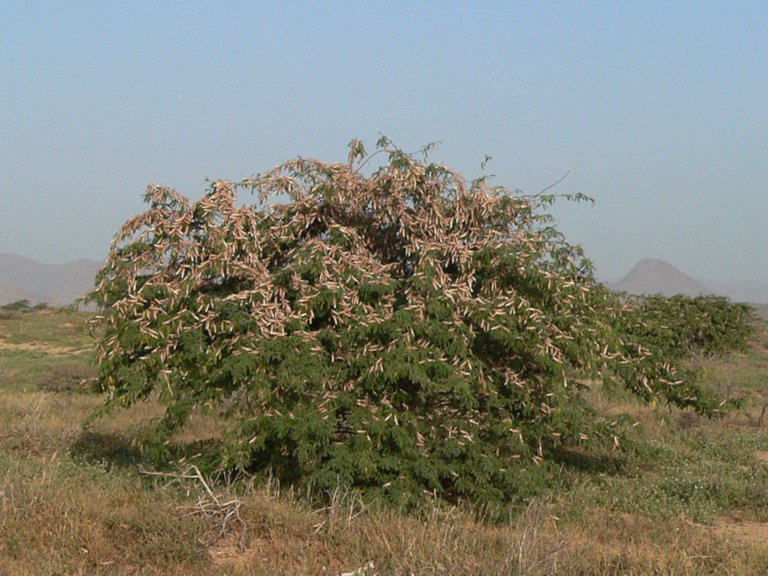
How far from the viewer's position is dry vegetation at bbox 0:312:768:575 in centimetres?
546

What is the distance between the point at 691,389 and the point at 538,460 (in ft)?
5.91

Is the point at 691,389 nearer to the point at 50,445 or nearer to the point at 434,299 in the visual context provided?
the point at 434,299

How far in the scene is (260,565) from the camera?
5551 millimetres

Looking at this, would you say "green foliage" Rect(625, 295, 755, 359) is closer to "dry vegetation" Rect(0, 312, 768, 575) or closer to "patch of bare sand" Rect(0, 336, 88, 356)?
"dry vegetation" Rect(0, 312, 768, 575)

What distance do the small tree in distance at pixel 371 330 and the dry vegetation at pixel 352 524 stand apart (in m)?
0.47

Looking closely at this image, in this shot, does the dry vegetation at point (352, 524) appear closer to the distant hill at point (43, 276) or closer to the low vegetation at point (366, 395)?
the low vegetation at point (366, 395)

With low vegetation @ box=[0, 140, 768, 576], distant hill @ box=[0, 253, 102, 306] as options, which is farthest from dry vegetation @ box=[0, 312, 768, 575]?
distant hill @ box=[0, 253, 102, 306]

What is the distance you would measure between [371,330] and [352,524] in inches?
63.5

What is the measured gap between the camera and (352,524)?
→ 6207 millimetres

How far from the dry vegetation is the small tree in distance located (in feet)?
1.54

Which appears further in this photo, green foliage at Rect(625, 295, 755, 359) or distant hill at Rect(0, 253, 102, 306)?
distant hill at Rect(0, 253, 102, 306)

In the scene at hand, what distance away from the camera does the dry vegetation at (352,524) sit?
17.9 feet

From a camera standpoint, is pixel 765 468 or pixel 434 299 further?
pixel 765 468

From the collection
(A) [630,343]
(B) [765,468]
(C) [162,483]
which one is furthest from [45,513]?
(B) [765,468]
